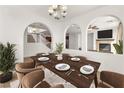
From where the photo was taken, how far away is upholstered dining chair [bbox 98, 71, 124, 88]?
4.82 feet

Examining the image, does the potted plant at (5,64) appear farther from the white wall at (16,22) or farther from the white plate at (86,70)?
the white plate at (86,70)

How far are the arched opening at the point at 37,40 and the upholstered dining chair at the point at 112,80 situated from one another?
3.63 m

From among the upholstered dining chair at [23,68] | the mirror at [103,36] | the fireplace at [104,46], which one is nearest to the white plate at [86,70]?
the upholstered dining chair at [23,68]

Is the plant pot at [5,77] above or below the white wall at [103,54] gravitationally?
below

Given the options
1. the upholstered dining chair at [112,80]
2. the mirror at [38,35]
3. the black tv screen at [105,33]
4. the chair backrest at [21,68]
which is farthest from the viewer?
the black tv screen at [105,33]

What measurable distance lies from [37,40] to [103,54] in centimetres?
379

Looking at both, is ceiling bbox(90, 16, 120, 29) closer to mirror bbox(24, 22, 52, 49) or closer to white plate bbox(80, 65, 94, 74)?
mirror bbox(24, 22, 52, 49)

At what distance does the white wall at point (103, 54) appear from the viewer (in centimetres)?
289

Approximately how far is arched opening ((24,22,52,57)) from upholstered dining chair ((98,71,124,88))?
3.63 meters

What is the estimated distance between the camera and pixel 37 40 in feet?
18.7

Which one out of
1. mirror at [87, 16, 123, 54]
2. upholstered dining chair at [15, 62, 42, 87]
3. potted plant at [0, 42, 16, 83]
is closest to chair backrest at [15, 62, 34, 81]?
upholstered dining chair at [15, 62, 42, 87]
